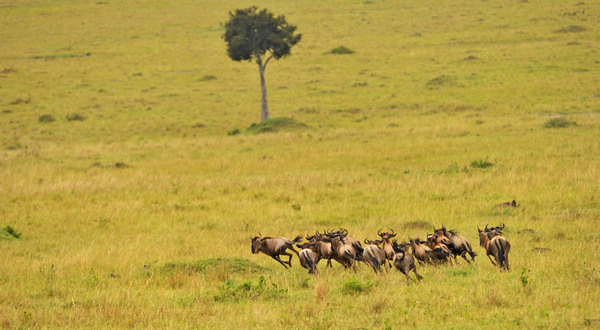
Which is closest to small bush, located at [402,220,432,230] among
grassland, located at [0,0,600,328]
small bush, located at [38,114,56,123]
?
grassland, located at [0,0,600,328]

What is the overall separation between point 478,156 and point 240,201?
1003 cm

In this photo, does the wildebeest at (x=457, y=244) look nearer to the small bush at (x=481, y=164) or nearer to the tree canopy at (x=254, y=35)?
the small bush at (x=481, y=164)

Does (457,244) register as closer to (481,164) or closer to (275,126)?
(481,164)

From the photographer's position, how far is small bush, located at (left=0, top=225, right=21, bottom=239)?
46.3 ft

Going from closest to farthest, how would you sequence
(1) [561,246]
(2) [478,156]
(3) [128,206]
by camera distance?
(1) [561,246] < (3) [128,206] < (2) [478,156]

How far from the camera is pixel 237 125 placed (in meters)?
39.2

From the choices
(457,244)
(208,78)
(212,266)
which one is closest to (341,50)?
(208,78)

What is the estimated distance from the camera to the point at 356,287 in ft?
27.5

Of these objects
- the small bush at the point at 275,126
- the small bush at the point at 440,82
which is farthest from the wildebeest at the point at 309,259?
the small bush at the point at 440,82

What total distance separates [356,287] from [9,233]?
9.73 meters

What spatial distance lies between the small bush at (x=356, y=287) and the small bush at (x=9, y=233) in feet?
30.5

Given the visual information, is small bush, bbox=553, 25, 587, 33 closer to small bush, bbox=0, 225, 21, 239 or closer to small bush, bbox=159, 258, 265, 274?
small bush, bbox=0, 225, 21, 239

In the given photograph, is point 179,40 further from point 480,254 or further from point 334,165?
point 480,254

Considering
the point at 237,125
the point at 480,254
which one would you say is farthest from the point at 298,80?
the point at 480,254
